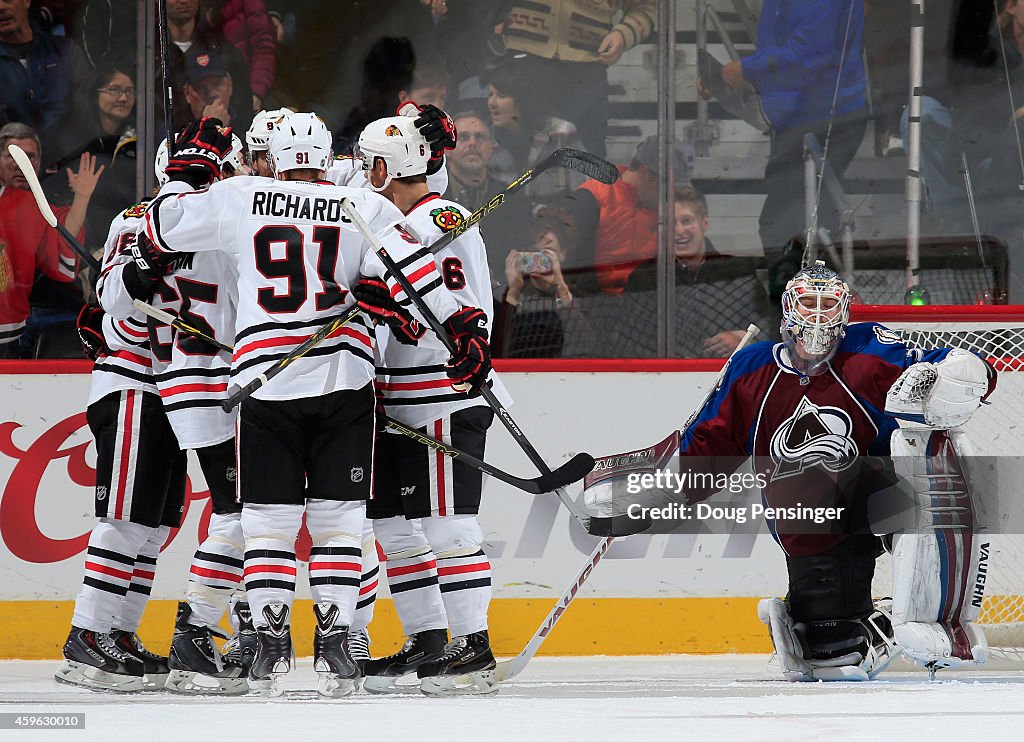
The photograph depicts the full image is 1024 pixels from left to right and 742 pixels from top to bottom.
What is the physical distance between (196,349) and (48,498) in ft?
3.49

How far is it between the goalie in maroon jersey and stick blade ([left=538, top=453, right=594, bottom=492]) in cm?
24

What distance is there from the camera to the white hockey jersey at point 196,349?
3.47m

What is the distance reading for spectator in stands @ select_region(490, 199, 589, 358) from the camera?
15.4 ft

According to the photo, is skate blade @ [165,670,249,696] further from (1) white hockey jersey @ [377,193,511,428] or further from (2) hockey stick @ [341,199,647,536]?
(2) hockey stick @ [341,199,647,536]

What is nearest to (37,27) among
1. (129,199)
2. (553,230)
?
(129,199)

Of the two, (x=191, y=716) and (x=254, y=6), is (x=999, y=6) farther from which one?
(x=191, y=716)

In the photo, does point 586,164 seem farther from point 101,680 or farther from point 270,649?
point 101,680

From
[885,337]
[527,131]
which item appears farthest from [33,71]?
[885,337]

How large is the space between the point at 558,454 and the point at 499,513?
242mm

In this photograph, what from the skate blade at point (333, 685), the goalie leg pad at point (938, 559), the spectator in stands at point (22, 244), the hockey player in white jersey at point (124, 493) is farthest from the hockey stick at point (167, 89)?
the goalie leg pad at point (938, 559)

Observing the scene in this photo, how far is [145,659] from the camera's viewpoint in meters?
3.57

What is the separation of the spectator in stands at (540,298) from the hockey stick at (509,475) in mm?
1061

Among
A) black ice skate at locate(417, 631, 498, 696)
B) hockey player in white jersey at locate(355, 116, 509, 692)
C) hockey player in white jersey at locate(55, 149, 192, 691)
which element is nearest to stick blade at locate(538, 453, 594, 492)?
hockey player in white jersey at locate(355, 116, 509, 692)

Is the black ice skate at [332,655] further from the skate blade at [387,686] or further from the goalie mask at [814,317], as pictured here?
the goalie mask at [814,317]
